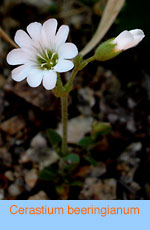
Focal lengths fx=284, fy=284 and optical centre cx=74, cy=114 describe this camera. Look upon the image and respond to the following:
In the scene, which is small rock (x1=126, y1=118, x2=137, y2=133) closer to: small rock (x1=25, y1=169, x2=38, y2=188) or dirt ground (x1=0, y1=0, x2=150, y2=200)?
dirt ground (x1=0, y1=0, x2=150, y2=200)

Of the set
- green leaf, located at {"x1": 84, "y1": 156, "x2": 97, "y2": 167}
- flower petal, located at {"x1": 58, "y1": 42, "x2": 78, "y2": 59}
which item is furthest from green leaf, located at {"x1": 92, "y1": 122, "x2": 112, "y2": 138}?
flower petal, located at {"x1": 58, "y1": 42, "x2": 78, "y2": 59}

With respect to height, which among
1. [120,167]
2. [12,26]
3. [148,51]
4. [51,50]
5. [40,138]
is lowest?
[120,167]

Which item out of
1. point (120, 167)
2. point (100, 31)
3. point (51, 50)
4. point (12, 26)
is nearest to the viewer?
point (51, 50)

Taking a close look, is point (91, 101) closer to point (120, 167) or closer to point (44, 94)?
point (44, 94)

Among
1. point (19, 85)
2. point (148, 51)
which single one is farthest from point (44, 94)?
point (148, 51)

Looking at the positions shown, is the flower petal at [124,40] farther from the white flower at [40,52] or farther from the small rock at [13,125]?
the small rock at [13,125]

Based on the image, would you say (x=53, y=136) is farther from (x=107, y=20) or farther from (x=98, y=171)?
(x=107, y=20)

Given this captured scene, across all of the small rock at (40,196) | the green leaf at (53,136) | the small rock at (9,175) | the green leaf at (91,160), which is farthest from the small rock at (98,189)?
the small rock at (9,175)

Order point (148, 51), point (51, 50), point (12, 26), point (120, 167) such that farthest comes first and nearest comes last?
point (12, 26)
point (148, 51)
point (120, 167)
point (51, 50)

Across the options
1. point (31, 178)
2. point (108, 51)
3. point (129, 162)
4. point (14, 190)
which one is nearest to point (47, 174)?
point (31, 178)
